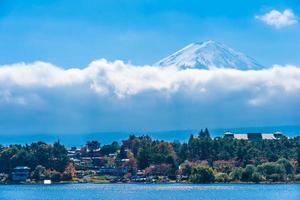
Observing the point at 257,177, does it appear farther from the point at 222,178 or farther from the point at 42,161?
the point at 42,161

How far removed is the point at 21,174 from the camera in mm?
121688

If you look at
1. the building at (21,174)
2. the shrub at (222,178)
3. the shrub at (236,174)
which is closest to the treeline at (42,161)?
the building at (21,174)

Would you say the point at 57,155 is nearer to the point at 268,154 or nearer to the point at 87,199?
the point at 268,154

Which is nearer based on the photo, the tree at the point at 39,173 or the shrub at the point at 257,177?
the shrub at the point at 257,177

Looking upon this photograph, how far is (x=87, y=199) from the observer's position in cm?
6981

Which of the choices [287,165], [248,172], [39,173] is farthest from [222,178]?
[39,173]

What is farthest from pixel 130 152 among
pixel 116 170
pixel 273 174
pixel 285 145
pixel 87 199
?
pixel 87 199

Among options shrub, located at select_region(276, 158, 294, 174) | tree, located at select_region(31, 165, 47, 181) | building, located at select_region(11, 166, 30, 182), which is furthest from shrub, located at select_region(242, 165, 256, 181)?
building, located at select_region(11, 166, 30, 182)

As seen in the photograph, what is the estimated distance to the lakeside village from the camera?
10600 cm

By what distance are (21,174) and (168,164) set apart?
2302 cm

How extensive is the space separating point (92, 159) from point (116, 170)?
15603 millimetres

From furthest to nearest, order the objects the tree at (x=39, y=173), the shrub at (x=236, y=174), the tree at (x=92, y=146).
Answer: the tree at (x=92, y=146) < the tree at (x=39, y=173) < the shrub at (x=236, y=174)

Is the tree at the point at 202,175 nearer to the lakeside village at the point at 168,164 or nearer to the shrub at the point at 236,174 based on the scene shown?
the lakeside village at the point at 168,164

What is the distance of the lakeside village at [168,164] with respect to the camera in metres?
106
